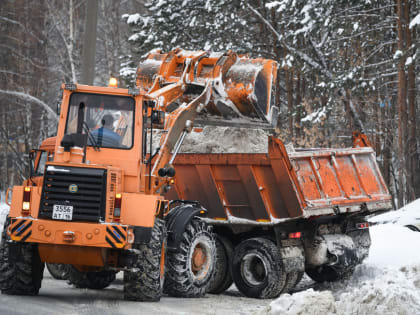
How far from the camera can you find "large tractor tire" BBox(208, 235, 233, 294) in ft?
37.6

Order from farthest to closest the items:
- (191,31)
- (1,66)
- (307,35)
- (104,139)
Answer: (1,66) < (191,31) < (307,35) < (104,139)

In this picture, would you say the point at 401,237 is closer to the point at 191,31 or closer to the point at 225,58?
the point at 225,58

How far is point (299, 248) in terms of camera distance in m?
11.1

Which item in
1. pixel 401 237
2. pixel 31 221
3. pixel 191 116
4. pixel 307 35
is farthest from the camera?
pixel 307 35

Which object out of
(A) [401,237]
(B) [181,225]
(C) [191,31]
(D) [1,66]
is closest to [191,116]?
(B) [181,225]

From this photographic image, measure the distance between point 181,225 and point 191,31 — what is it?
16.7 metres

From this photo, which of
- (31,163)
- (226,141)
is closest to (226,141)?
(226,141)

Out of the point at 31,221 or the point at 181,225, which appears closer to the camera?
the point at 31,221

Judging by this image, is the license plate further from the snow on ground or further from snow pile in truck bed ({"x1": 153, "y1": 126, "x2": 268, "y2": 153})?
snow pile in truck bed ({"x1": 153, "y1": 126, "x2": 268, "y2": 153})

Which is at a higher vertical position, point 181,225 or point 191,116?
point 191,116

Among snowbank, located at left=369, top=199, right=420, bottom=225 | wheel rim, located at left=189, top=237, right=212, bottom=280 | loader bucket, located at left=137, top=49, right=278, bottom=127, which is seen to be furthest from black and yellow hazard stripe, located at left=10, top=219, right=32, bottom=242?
snowbank, located at left=369, top=199, right=420, bottom=225

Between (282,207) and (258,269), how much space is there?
1093 mm

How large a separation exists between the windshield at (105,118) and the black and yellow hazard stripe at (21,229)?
4.38 feet

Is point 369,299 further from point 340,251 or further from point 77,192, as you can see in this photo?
point 340,251
